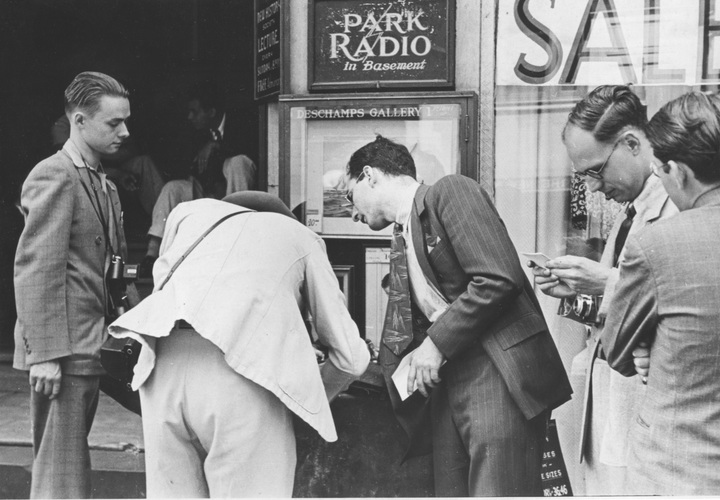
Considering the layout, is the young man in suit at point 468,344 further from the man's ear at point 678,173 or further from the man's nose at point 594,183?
the man's ear at point 678,173

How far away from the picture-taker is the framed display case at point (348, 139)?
4.22 m

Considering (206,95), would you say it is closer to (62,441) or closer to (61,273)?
(61,273)

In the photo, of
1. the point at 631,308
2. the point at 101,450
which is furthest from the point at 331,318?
the point at 101,450

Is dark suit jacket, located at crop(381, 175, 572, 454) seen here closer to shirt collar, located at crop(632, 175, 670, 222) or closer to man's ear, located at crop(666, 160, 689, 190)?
shirt collar, located at crop(632, 175, 670, 222)

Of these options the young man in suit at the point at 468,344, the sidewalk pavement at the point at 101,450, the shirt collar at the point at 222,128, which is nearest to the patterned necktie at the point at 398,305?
the young man in suit at the point at 468,344

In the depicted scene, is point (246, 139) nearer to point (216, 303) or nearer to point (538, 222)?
point (538, 222)

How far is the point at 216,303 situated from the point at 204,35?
163 inches

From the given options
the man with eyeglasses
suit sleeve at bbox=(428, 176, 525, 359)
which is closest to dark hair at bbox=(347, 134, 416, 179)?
suit sleeve at bbox=(428, 176, 525, 359)

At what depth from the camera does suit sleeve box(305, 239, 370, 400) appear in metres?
2.87

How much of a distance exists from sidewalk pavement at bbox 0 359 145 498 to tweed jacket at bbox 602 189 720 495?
3062 mm

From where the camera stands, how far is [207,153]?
5547mm

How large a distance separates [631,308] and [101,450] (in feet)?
11.6

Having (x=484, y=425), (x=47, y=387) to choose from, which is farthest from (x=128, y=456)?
(x=484, y=425)

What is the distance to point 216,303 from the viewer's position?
2.69m
